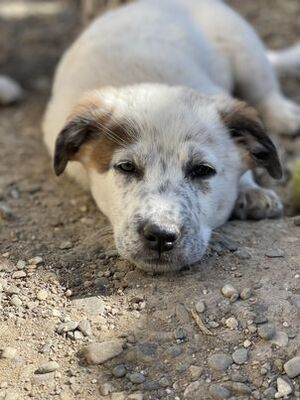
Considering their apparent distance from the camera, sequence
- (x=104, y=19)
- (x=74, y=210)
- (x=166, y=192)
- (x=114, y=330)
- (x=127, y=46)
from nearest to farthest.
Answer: (x=114, y=330)
(x=166, y=192)
(x=74, y=210)
(x=127, y=46)
(x=104, y=19)

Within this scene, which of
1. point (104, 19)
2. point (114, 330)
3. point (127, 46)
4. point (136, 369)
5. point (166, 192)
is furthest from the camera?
point (104, 19)

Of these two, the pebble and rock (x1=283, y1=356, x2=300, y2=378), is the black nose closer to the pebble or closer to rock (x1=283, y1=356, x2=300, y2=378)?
the pebble

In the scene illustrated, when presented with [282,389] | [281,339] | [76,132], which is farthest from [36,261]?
[282,389]

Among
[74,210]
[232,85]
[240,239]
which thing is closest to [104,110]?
[74,210]

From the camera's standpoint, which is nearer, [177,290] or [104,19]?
[177,290]

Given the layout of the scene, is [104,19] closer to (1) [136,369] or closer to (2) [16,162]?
(2) [16,162]

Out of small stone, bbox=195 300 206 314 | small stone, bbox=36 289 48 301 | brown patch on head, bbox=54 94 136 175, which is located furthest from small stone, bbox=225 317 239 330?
brown patch on head, bbox=54 94 136 175
